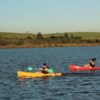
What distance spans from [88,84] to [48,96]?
29.1 ft

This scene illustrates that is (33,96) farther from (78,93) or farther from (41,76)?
(41,76)

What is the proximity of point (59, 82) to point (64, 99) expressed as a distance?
11.7 metres

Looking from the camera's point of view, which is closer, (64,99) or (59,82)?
(64,99)

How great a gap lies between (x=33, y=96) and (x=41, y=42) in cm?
15589

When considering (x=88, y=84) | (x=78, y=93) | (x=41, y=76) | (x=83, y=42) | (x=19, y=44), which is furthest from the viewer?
(x=83, y=42)

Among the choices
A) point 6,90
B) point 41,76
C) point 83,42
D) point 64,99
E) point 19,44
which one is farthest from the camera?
point 83,42

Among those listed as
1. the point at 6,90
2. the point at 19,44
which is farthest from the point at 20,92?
the point at 19,44

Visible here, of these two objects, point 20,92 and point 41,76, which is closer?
point 20,92

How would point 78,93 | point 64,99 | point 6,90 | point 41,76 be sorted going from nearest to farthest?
point 64,99
point 78,93
point 6,90
point 41,76

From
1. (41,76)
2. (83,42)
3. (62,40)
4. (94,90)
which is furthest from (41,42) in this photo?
(94,90)

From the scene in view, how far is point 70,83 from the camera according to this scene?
43.1 m

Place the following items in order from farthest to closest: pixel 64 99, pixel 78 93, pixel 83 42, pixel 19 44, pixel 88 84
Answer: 1. pixel 83 42
2. pixel 19 44
3. pixel 88 84
4. pixel 78 93
5. pixel 64 99

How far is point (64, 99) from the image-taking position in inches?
1282

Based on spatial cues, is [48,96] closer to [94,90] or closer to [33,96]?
[33,96]
